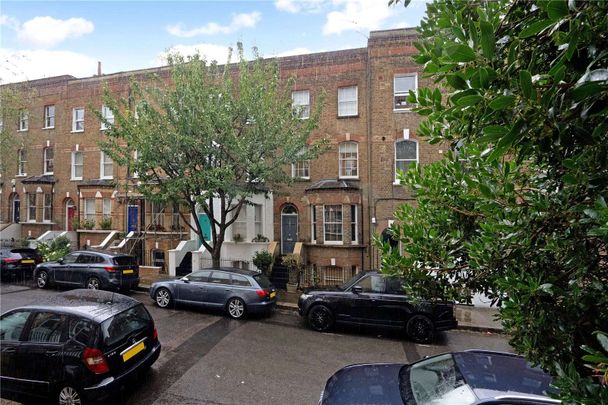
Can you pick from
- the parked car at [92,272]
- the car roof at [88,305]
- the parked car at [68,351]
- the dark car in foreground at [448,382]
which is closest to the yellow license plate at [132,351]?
the parked car at [68,351]

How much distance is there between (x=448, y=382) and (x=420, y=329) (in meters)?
5.19

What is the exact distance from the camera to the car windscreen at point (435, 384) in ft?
12.4

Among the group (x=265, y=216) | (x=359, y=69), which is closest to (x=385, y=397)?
(x=265, y=216)

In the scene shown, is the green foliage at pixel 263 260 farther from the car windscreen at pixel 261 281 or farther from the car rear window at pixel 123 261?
the car rear window at pixel 123 261

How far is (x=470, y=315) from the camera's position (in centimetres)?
1156

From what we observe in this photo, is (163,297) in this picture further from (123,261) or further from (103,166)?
(103,166)

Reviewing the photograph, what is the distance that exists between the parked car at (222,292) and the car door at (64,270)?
4.42 meters

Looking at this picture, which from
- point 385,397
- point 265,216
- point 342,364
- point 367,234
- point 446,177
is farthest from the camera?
point 265,216

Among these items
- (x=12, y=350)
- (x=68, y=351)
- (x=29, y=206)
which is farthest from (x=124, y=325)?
(x=29, y=206)

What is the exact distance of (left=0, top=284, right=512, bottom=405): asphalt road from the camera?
5941 millimetres

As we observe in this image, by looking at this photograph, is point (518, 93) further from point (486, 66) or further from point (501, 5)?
point (501, 5)

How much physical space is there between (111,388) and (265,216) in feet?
40.9

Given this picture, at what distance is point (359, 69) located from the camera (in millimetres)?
16734

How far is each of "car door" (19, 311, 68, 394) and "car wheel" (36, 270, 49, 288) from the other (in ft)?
32.7
